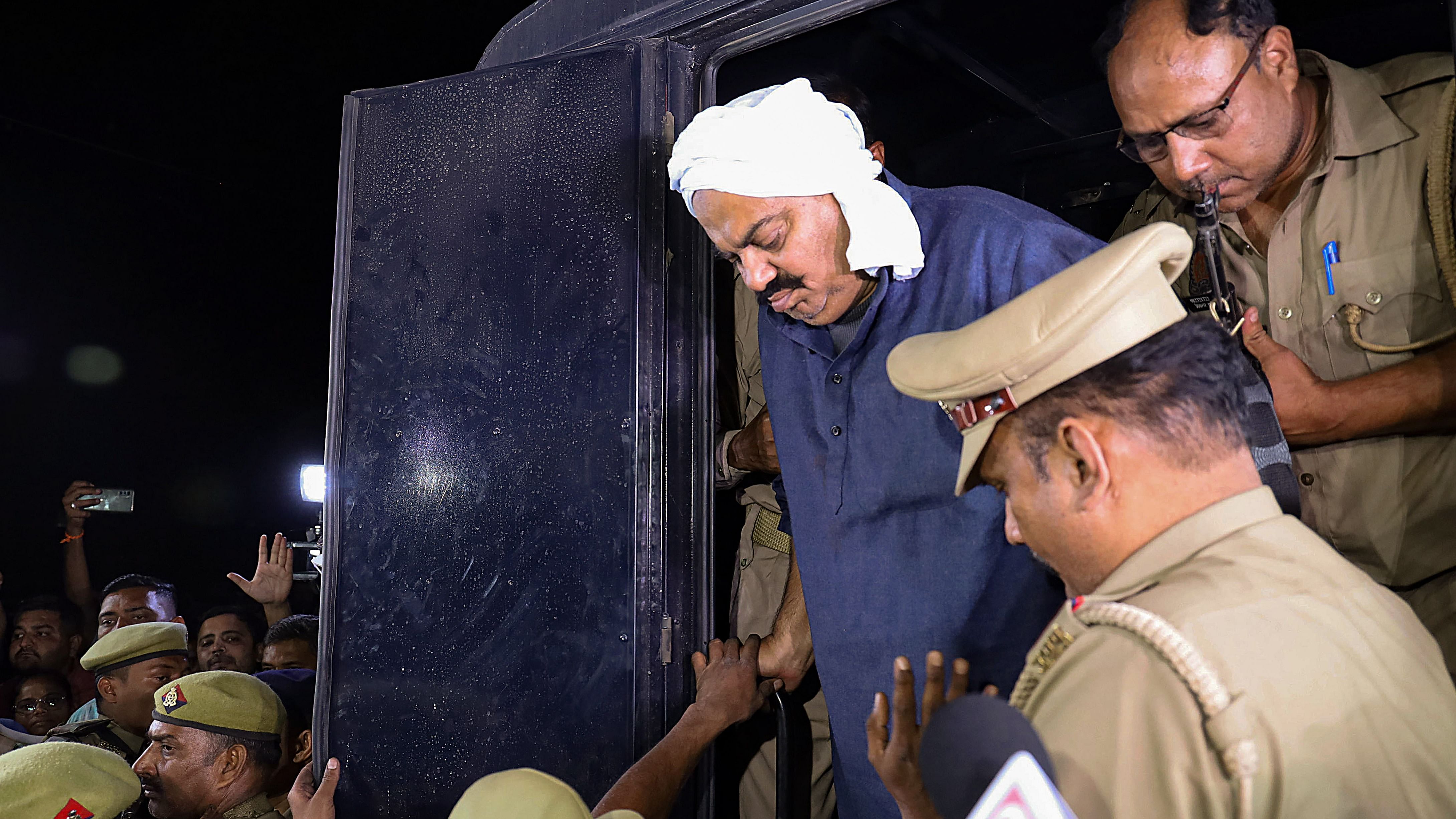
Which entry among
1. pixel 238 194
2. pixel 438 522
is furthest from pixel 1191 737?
pixel 238 194

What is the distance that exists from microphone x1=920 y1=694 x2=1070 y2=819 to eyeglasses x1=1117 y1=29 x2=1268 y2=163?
1.51 m

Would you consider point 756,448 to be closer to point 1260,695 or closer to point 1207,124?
point 1207,124

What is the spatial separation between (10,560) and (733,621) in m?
5.29

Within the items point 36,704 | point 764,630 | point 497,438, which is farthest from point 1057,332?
point 36,704

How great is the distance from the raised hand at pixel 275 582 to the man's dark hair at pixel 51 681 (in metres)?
1.10

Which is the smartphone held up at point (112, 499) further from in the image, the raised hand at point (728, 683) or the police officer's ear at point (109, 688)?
the raised hand at point (728, 683)

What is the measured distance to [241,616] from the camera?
187 inches

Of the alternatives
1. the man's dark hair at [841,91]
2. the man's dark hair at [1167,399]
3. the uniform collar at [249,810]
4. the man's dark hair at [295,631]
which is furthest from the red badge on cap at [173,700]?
the man's dark hair at [1167,399]

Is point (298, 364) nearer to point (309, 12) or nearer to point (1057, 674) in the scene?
point (309, 12)

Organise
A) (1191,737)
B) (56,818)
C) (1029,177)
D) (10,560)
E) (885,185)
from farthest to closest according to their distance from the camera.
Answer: (10,560), (1029,177), (56,818), (885,185), (1191,737)

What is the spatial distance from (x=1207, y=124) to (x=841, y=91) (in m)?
1.03

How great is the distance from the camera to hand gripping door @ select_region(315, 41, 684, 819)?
2.12 m

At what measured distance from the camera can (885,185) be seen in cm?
182

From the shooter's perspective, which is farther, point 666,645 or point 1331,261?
point 666,645
